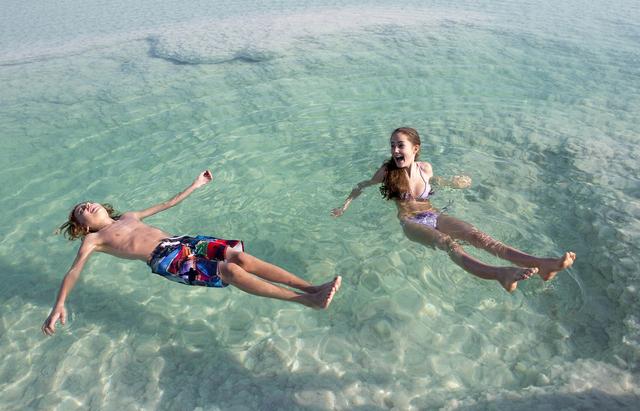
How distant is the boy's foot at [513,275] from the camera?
10.6 feet

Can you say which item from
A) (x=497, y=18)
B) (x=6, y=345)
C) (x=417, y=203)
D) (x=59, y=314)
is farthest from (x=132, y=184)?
(x=497, y=18)

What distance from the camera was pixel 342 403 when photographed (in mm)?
3357

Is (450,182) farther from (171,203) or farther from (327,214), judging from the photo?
(171,203)

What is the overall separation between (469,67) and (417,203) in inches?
236

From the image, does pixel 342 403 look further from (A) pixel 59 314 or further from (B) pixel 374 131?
(B) pixel 374 131

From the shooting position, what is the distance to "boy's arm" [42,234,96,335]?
3.46 meters

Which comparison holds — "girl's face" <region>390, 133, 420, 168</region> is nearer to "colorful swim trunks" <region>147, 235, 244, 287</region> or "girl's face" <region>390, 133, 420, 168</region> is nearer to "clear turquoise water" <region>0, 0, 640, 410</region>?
"clear turquoise water" <region>0, 0, 640, 410</region>

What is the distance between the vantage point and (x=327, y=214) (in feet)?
17.8

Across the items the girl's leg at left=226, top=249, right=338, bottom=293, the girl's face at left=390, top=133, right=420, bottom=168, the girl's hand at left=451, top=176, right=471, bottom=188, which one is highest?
the girl's face at left=390, top=133, right=420, bottom=168

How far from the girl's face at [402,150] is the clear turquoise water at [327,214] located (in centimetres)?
76

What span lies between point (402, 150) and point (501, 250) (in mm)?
1468

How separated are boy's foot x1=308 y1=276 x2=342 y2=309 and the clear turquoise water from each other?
23.1 inches

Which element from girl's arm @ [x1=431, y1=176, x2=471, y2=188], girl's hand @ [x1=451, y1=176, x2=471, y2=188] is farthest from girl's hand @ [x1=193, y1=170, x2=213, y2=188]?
girl's hand @ [x1=451, y1=176, x2=471, y2=188]

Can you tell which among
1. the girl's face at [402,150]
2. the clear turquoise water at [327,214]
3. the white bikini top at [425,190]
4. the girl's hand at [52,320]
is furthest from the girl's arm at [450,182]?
the girl's hand at [52,320]
